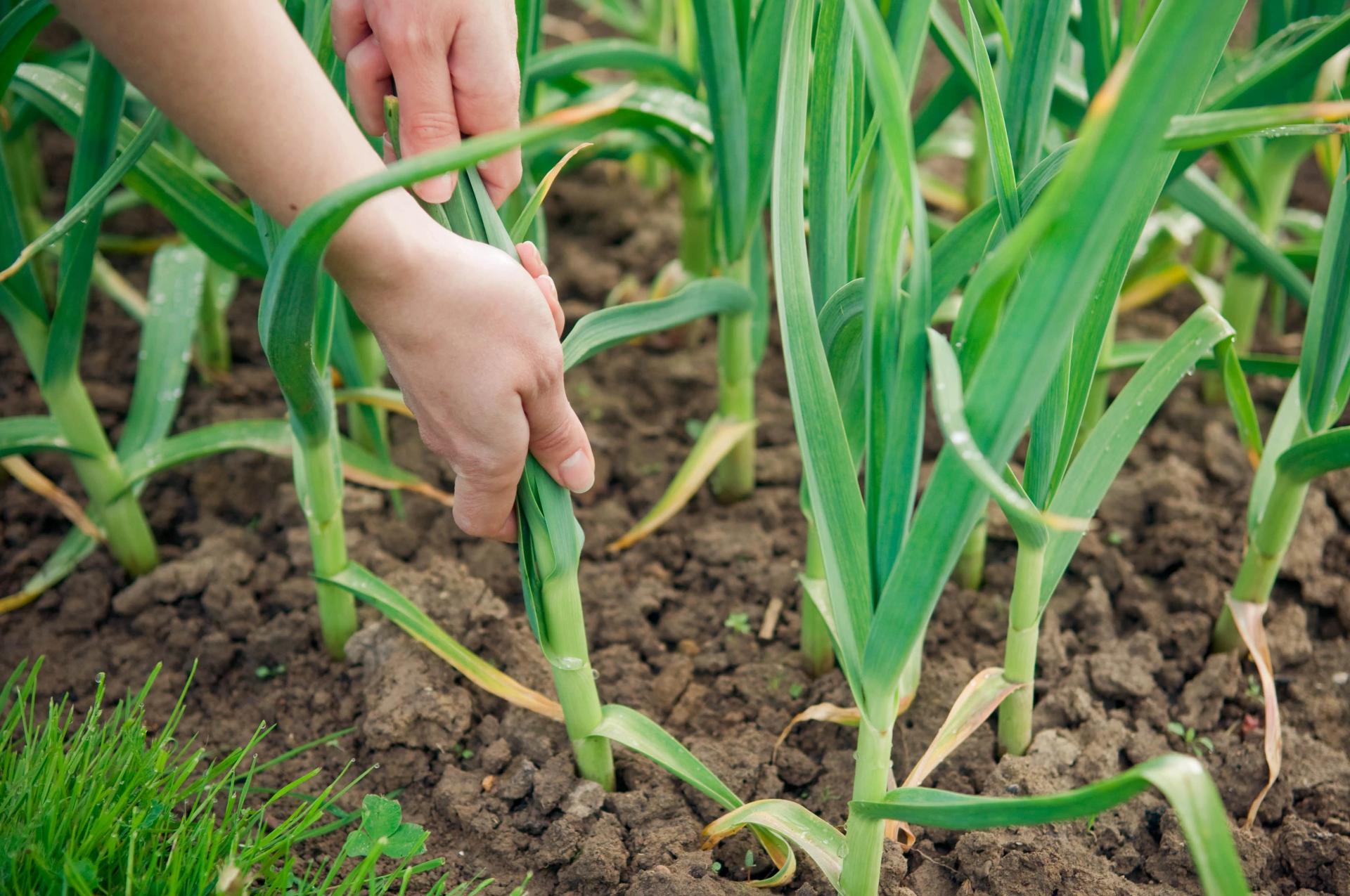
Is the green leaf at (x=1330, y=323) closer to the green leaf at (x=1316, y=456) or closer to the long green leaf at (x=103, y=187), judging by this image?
the green leaf at (x=1316, y=456)

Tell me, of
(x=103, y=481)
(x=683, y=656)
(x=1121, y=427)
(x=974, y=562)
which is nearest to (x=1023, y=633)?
(x=1121, y=427)

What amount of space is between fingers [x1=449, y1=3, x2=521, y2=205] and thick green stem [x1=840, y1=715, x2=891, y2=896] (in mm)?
598

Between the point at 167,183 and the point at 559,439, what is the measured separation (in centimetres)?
63

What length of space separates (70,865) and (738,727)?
2.33ft

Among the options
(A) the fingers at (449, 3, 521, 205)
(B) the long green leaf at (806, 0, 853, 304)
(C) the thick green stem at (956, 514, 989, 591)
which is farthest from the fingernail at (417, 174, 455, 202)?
(C) the thick green stem at (956, 514, 989, 591)

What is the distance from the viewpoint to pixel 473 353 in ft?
2.80

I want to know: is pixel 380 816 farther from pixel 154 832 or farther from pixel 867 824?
pixel 867 824

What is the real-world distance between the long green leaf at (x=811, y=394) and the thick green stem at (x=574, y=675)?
0.88 ft

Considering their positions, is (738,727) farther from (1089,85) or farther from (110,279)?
(110,279)

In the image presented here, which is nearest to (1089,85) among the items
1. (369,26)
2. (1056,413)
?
(1056,413)

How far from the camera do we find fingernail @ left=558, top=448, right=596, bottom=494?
0.99 meters

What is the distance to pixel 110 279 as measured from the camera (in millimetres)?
1816

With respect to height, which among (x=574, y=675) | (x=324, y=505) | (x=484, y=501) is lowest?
(x=574, y=675)

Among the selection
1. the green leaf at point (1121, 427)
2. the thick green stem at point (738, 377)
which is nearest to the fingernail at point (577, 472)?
the green leaf at point (1121, 427)
